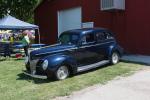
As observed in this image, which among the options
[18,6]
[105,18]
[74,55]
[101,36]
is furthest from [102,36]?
[18,6]

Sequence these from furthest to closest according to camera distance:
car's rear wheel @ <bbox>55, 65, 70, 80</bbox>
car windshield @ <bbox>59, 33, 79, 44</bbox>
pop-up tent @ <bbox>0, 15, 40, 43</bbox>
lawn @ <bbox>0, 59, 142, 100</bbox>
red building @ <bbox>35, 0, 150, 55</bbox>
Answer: pop-up tent @ <bbox>0, 15, 40, 43</bbox> → red building @ <bbox>35, 0, 150, 55</bbox> → car windshield @ <bbox>59, 33, 79, 44</bbox> → car's rear wheel @ <bbox>55, 65, 70, 80</bbox> → lawn @ <bbox>0, 59, 142, 100</bbox>

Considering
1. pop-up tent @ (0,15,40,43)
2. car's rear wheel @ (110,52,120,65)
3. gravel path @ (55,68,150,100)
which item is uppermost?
pop-up tent @ (0,15,40,43)

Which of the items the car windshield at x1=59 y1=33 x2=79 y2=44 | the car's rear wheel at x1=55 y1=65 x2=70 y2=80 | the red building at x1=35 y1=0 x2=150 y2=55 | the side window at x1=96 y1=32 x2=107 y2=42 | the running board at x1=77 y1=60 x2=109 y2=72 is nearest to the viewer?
the car's rear wheel at x1=55 y1=65 x2=70 y2=80

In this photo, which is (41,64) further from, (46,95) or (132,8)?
(132,8)

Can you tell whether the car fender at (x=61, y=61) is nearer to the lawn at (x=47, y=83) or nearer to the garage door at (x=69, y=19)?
the lawn at (x=47, y=83)

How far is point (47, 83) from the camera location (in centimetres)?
1152

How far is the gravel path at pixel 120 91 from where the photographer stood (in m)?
9.41

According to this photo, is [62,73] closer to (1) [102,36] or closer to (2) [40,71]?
(2) [40,71]

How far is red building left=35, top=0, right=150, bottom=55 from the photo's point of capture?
17469 millimetres

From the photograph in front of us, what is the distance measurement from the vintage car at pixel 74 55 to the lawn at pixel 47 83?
0.92ft

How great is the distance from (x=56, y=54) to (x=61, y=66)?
61cm

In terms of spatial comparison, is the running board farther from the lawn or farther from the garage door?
the garage door

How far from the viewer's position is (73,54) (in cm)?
1262

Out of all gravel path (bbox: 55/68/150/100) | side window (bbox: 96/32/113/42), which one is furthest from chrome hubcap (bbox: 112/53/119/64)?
gravel path (bbox: 55/68/150/100)
